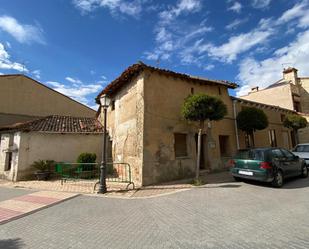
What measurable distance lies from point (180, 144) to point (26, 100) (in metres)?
15.1

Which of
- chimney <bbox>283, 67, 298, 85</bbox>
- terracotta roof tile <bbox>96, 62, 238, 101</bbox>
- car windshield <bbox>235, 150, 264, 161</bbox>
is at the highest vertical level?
chimney <bbox>283, 67, 298, 85</bbox>

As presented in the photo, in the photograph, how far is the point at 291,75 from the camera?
22.7 meters

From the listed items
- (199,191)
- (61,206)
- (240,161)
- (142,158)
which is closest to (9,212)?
(61,206)

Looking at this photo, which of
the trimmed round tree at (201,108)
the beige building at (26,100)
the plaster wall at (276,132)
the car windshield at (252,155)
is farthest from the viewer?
the beige building at (26,100)

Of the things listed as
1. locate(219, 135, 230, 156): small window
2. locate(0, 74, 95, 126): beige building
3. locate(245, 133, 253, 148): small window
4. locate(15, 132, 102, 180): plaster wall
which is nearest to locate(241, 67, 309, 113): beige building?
locate(245, 133, 253, 148): small window

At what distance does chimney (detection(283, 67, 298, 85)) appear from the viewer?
22391 millimetres

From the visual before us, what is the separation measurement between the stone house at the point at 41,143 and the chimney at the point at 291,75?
2200cm

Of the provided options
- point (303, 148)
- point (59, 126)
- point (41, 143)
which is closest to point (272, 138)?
point (303, 148)

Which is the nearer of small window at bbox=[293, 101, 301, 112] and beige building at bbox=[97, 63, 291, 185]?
beige building at bbox=[97, 63, 291, 185]

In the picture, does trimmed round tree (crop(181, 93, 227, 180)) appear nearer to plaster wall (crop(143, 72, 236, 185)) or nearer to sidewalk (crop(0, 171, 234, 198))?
sidewalk (crop(0, 171, 234, 198))

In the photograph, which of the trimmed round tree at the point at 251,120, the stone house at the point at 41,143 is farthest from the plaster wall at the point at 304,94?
the stone house at the point at 41,143

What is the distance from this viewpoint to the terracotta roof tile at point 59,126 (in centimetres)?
1182

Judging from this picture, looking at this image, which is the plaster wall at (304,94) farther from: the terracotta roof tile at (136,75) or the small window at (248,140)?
the terracotta roof tile at (136,75)

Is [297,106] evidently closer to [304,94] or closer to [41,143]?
[304,94]
